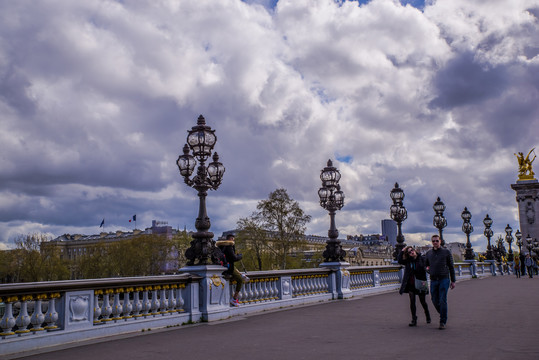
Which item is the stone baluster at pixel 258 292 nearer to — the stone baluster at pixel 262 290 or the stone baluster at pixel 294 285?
the stone baluster at pixel 262 290

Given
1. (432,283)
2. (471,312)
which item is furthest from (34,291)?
(471,312)

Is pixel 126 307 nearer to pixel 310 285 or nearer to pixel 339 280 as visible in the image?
pixel 310 285

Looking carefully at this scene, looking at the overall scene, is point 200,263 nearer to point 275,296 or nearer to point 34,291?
point 275,296

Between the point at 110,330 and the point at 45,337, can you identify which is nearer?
the point at 45,337

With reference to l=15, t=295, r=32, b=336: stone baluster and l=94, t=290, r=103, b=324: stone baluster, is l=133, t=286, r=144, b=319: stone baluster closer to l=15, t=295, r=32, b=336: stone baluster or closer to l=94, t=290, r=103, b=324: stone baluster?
l=94, t=290, r=103, b=324: stone baluster

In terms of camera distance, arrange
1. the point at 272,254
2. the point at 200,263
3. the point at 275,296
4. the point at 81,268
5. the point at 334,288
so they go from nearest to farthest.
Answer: the point at 200,263 → the point at 275,296 → the point at 334,288 → the point at 272,254 → the point at 81,268

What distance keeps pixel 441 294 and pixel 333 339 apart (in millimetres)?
2858

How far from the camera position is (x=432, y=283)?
12031 mm

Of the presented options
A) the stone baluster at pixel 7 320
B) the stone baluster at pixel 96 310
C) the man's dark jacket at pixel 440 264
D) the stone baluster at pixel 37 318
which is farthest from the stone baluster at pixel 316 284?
the stone baluster at pixel 7 320

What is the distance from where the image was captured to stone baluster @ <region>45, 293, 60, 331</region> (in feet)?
32.2

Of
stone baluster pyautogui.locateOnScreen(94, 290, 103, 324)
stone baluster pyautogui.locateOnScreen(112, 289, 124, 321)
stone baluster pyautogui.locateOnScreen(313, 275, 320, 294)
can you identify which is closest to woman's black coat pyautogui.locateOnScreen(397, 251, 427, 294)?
stone baluster pyautogui.locateOnScreen(112, 289, 124, 321)

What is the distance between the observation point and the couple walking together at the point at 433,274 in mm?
11555

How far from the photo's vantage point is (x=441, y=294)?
11531 mm

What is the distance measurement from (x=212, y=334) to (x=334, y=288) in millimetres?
10617
